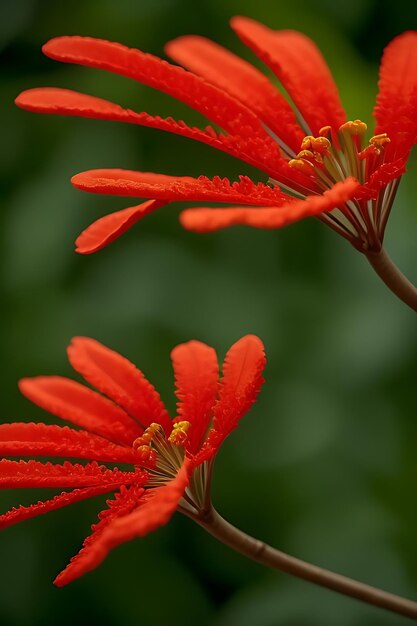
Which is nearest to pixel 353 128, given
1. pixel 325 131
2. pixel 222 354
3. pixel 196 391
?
pixel 325 131

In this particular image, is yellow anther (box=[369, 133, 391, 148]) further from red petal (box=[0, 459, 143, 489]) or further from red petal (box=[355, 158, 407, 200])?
red petal (box=[0, 459, 143, 489])

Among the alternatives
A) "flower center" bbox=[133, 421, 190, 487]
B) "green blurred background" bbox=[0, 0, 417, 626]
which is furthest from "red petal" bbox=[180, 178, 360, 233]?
"green blurred background" bbox=[0, 0, 417, 626]

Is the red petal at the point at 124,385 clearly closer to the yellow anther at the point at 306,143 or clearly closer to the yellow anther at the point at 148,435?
the yellow anther at the point at 148,435

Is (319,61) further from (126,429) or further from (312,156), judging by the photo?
(126,429)

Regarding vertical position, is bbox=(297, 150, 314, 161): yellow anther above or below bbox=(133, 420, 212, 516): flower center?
above

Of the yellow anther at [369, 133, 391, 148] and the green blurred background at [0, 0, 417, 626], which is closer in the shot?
the yellow anther at [369, 133, 391, 148]

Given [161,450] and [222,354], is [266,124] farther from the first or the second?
[222,354]

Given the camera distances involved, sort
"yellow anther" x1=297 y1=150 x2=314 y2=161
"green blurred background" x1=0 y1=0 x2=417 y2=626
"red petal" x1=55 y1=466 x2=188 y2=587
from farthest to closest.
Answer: "green blurred background" x1=0 y1=0 x2=417 y2=626
"yellow anther" x1=297 y1=150 x2=314 y2=161
"red petal" x1=55 y1=466 x2=188 y2=587
